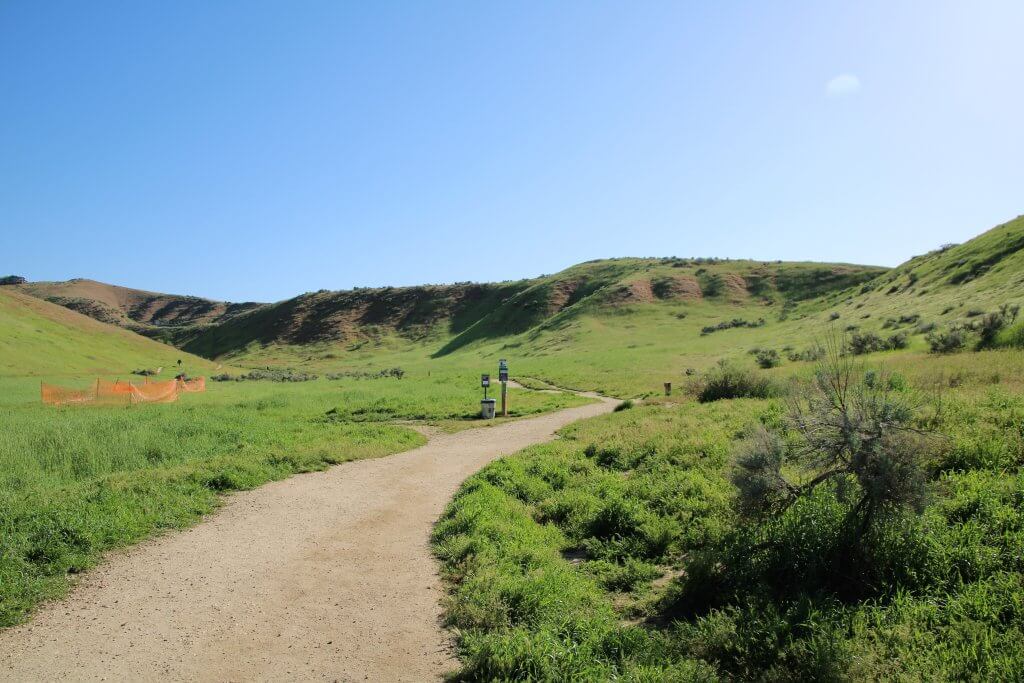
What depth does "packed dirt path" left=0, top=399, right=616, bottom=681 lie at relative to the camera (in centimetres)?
492

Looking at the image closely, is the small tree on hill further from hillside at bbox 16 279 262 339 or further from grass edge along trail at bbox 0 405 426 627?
hillside at bbox 16 279 262 339

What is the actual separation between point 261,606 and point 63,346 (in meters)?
66.5

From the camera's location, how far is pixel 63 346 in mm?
56406

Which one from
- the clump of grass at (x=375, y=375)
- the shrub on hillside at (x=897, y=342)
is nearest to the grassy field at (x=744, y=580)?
the shrub on hillside at (x=897, y=342)

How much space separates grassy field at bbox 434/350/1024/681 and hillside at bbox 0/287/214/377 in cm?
5092

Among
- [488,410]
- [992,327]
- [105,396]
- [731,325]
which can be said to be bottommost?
[488,410]

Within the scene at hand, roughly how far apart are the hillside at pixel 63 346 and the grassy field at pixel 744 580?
167 feet

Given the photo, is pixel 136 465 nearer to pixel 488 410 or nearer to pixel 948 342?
pixel 488 410

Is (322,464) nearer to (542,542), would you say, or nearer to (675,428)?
(542,542)

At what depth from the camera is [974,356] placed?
16.3 metres

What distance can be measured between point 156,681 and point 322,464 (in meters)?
8.10

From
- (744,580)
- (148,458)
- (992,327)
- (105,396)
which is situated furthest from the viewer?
(105,396)

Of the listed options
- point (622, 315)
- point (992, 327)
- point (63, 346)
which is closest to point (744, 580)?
point (992, 327)

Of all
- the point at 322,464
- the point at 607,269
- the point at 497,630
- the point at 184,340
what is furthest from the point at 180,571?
the point at 184,340
